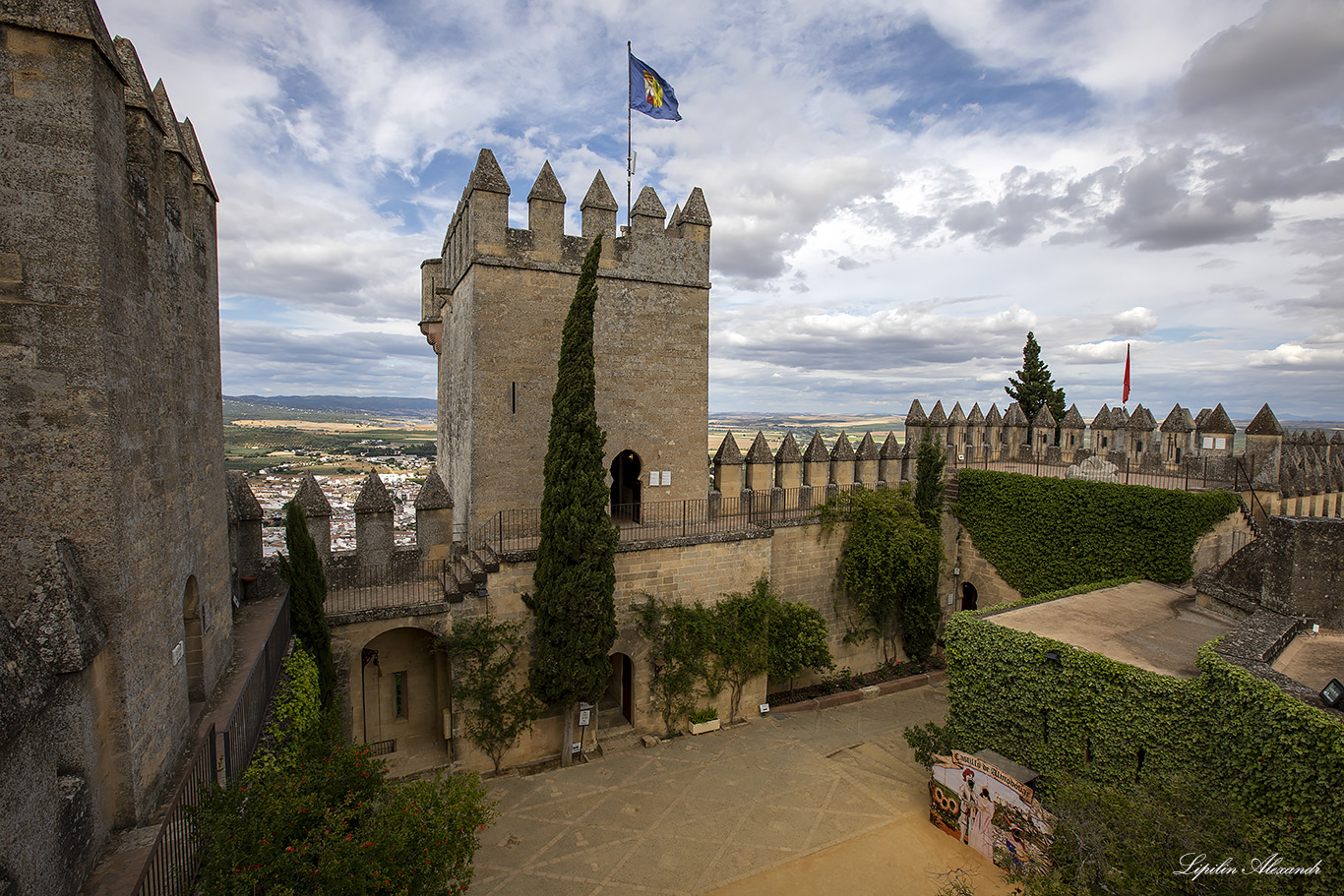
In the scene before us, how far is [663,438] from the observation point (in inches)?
583

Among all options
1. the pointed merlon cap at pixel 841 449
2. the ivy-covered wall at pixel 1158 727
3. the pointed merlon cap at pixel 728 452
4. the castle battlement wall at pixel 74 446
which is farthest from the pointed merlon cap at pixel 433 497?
the ivy-covered wall at pixel 1158 727

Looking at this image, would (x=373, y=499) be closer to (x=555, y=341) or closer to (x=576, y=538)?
(x=576, y=538)

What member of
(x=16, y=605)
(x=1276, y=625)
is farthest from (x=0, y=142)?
(x=1276, y=625)

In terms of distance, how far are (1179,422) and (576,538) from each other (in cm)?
1731

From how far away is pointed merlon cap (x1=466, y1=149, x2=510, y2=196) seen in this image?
12867 mm

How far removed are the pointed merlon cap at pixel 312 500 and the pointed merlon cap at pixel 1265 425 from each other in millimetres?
22468

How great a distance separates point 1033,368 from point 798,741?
21.1 m

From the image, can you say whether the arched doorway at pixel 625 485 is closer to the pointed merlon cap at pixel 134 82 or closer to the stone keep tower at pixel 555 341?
the stone keep tower at pixel 555 341

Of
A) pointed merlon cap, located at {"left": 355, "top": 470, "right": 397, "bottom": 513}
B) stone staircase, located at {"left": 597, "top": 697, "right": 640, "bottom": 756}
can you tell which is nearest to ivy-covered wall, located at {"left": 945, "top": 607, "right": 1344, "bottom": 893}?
stone staircase, located at {"left": 597, "top": 697, "right": 640, "bottom": 756}

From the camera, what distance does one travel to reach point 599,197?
1400 centimetres

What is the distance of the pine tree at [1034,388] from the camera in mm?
26719

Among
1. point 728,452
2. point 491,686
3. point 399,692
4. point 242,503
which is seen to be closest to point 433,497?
point 242,503

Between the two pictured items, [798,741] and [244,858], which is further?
[798,741]

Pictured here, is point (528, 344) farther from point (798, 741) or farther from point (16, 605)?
point (798, 741)
